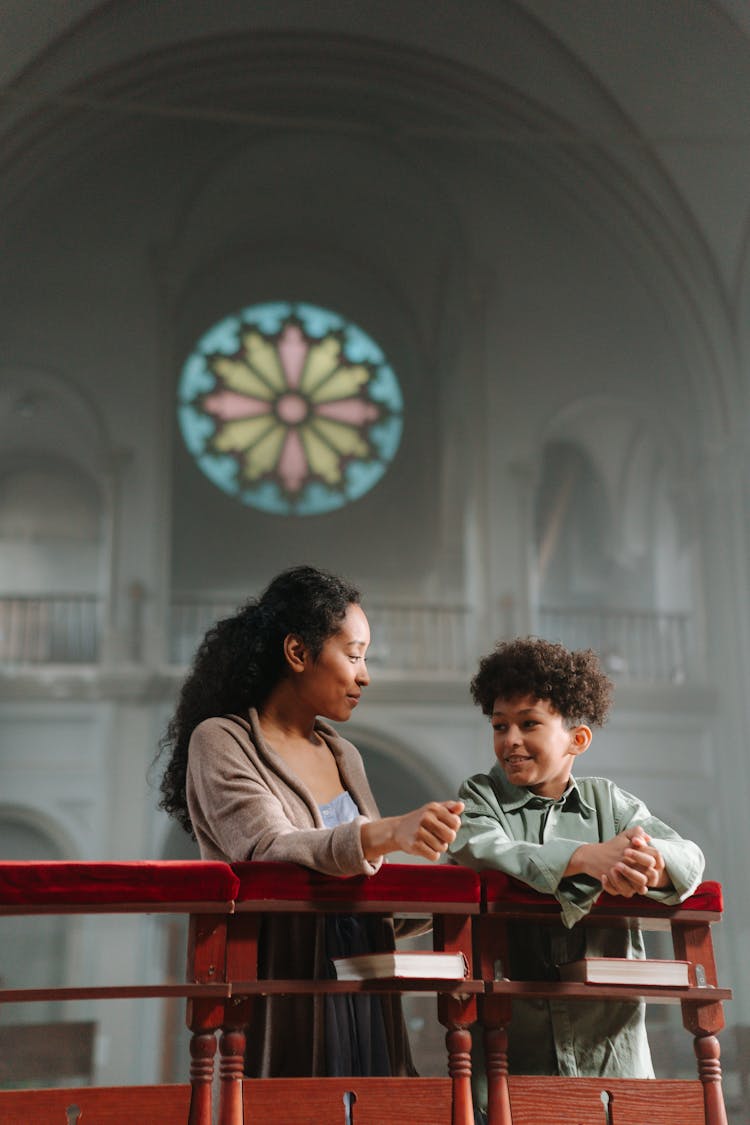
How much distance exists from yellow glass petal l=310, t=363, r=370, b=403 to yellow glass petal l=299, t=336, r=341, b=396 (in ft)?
0.17

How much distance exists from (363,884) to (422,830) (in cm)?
20

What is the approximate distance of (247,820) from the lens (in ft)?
7.77

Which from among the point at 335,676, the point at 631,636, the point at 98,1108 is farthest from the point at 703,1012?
the point at 631,636

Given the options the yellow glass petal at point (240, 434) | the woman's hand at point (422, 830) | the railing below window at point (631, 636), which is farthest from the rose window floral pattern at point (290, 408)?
the woman's hand at point (422, 830)

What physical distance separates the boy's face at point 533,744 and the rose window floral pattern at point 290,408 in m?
9.93

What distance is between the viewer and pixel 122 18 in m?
11.4

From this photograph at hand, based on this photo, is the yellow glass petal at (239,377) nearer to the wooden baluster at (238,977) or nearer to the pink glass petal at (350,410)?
the pink glass petal at (350,410)

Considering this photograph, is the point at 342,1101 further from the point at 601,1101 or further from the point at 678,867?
the point at 678,867

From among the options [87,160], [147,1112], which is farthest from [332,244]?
[147,1112]

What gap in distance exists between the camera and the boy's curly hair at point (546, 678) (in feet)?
8.65

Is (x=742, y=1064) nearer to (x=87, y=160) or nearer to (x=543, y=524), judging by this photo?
(x=543, y=524)

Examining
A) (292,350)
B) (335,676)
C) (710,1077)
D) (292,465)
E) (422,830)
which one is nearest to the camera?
(422,830)

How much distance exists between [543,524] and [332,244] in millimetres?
3312

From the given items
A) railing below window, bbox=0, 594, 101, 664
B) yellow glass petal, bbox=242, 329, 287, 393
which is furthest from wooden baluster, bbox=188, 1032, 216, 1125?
yellow glass petal, bbox=242, 329, 287, 393
